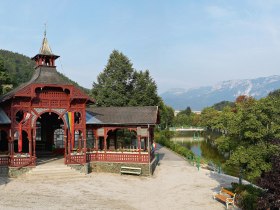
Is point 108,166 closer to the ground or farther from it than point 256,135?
closer to the ground

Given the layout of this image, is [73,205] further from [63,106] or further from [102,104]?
[102,104]

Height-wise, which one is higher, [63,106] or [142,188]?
[63,106]

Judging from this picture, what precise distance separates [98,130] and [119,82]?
18.8m

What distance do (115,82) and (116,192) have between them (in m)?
26.5

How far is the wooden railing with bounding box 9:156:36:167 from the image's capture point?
925 inches

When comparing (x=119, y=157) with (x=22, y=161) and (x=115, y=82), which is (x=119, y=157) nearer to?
(x=22, y=161)

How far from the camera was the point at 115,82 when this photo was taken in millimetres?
45875

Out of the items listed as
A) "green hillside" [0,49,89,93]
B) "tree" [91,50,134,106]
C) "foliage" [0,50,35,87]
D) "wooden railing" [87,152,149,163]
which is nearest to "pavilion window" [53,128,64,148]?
"wooden railing" [87,152,149,163]

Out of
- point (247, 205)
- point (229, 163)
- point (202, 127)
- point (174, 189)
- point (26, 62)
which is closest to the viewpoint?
point (247, 205)

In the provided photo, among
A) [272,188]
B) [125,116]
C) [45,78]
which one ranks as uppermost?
[45,78]

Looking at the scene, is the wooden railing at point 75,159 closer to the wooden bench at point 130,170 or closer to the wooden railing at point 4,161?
the wooden bench at point 130,170

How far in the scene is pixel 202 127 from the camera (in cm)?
11888

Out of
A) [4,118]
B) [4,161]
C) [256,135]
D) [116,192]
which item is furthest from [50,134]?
[256,135]

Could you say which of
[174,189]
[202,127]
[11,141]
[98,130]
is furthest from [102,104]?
[202,127]
